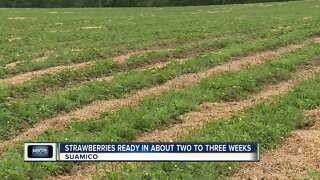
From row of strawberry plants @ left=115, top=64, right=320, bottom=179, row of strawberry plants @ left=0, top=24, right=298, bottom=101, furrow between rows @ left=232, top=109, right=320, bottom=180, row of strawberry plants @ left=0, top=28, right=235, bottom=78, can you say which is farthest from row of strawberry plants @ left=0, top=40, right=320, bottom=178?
row of strawberry plants @ left=0, top=28, right=235, bottom=78

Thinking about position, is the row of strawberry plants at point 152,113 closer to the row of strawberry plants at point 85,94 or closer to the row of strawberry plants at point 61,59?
the row of strawberry plants at point 85,94

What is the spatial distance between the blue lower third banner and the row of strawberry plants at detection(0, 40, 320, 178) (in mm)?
1194

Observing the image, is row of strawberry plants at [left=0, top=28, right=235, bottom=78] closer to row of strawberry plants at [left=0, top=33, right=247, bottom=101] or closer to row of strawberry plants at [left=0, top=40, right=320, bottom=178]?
row of strawberry plants at [left=0, top=33, right=247, bottom=101]

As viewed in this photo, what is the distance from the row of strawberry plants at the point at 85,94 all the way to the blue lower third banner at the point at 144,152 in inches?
150

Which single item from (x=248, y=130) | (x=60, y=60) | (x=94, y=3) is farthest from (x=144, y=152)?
(x=94, y=3)

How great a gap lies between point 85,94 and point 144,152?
24.6 feet

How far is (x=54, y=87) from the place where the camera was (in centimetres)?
1647

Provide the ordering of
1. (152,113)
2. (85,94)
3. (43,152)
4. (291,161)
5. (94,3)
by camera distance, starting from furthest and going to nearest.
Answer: (94,3) < (85,94) < (152,113) < (291,161) < (43,152)

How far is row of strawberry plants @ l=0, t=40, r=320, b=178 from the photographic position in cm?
943

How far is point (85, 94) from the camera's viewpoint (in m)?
14.9

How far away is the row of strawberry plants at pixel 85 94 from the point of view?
496 inches

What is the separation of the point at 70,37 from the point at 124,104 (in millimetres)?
18328

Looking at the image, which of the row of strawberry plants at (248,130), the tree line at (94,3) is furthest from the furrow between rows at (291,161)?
the tree line at (94,3)

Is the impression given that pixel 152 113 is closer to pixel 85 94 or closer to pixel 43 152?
pixel 85 94
